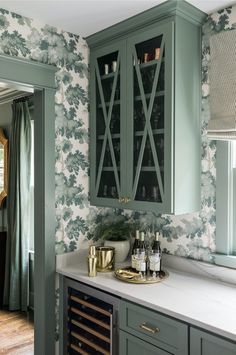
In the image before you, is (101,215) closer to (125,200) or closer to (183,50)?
(125,200)

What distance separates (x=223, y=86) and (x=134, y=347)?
157 centimetres

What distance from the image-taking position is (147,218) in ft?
8.55

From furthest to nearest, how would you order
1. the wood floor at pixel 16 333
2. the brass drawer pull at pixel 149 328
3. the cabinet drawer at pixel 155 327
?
the wood floor at pixel 16 333 < the brass drawer pull at pixel 149 328 < the cabinet drawer at pixel 155 327

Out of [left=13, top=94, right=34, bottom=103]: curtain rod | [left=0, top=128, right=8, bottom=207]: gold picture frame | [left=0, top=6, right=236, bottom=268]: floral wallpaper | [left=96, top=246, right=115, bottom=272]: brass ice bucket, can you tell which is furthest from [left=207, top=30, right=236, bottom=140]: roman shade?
[left=0, top=128, right=8, bottom=207]: gold picture frame

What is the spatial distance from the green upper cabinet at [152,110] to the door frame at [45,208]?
0.36 meters

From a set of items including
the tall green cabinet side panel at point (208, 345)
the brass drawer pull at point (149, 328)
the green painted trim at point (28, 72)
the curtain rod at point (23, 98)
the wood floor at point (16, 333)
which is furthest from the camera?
the curtain rod at point (23, 98)

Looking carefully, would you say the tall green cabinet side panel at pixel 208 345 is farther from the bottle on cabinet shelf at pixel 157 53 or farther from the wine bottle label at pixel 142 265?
the bottle on cabinet shelf at pixel 157 53

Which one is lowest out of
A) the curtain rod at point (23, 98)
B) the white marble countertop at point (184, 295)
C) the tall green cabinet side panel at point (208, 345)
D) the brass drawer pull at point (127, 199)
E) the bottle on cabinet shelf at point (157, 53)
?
the tall green cabinet side panel at point (208, 345)

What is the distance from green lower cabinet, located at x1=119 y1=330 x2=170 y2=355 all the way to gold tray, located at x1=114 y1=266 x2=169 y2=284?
30 cm

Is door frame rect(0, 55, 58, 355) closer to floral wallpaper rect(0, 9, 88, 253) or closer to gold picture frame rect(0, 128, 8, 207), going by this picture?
floral wallpaper rect(0, 9, 88, 253)

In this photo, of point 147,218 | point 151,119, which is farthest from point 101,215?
point 151,119

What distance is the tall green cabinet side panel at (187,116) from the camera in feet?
6.71

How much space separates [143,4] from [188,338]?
184 cm

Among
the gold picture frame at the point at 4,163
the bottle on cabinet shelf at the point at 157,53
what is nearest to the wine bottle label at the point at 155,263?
the bottle on cabinet shelf at the point at 157,53
